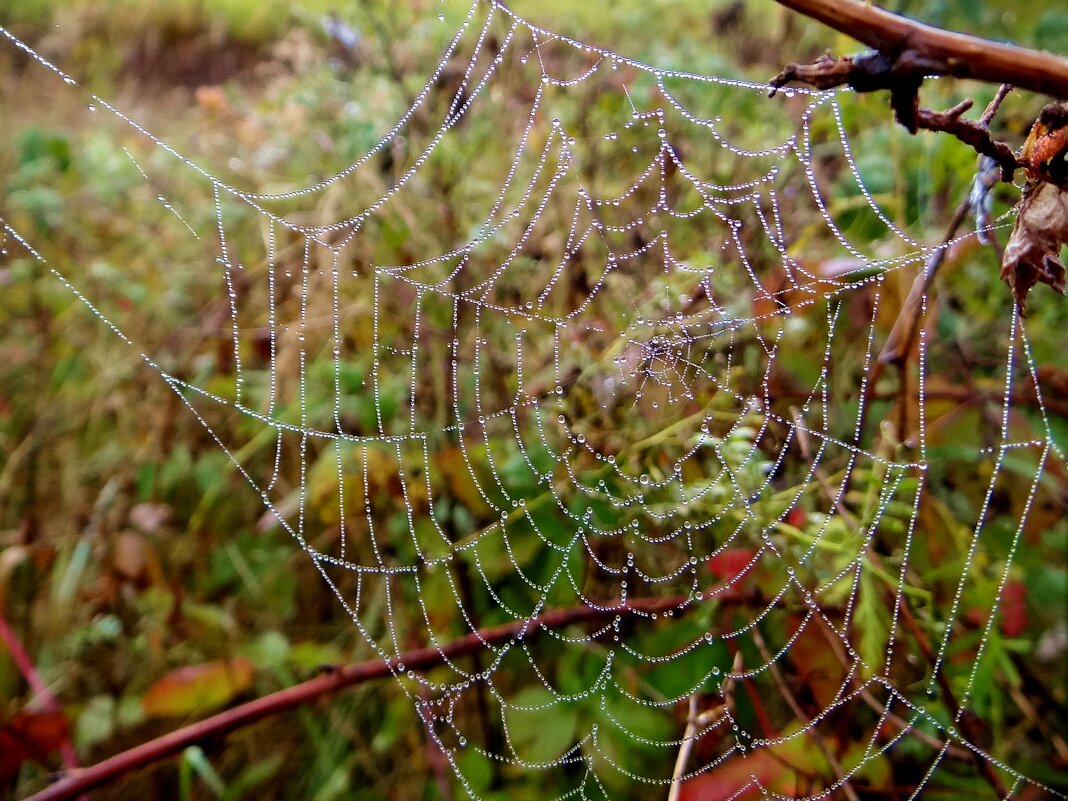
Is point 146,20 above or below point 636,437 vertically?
below

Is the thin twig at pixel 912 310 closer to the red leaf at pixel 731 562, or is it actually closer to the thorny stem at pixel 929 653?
the thorny stem at pixel 929 653

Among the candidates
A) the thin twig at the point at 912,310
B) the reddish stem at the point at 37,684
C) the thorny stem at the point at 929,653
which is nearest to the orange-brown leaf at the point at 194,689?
the reddish stem at the point at 37,684

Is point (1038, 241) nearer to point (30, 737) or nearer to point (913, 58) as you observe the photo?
point (913, 58)

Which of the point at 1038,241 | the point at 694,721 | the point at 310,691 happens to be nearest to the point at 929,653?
the point at 694,721

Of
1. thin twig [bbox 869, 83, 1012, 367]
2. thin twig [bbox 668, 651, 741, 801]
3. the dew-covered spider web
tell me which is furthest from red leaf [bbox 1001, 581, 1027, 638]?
thin twig [bbox 668, 651, 741, 801]

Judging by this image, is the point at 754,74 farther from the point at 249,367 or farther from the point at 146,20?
the point at 146,20

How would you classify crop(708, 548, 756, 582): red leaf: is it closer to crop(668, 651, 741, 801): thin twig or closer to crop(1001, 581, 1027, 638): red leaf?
crop(668, 651, 741, 801): thin twig

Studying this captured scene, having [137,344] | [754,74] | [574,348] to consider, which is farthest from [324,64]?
[574,348]

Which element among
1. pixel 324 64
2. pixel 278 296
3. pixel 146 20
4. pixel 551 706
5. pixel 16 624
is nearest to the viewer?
pixel 551 706

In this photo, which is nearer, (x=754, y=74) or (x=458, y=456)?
(x=458, y=456)
